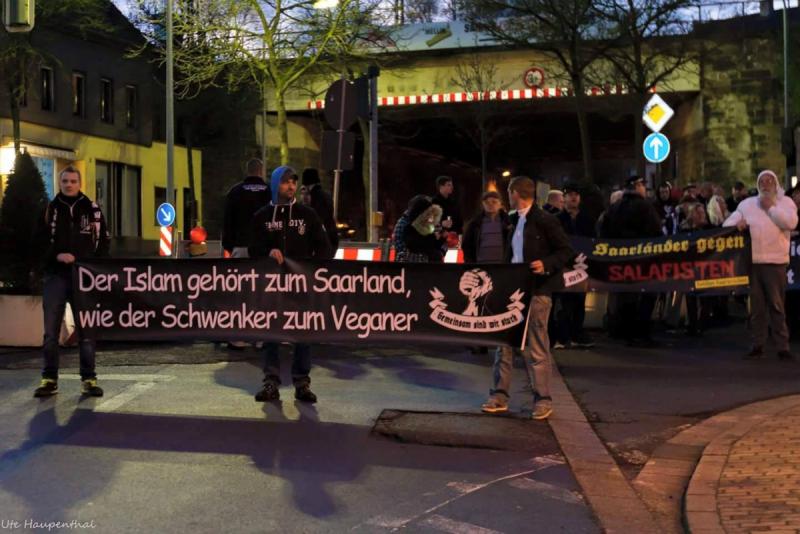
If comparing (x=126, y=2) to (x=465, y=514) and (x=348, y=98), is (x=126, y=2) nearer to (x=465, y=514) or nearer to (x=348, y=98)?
(x=348, y=98)

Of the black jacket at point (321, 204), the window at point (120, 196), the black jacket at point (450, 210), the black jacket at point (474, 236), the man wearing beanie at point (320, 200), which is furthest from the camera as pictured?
the window at point (120, 196)

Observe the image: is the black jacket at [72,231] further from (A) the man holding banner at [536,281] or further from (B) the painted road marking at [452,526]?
(B) the painted road marking at [452,526]

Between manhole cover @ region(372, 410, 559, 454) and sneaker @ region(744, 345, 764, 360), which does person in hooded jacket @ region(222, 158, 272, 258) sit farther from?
sneaker @ region(744, 345, 764, 360)

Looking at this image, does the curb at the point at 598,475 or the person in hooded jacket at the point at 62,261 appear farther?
the person in hooded jacket at the point at 62,261

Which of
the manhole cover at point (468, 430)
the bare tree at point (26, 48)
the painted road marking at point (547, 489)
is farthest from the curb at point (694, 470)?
the bare tree at point (26, 48)

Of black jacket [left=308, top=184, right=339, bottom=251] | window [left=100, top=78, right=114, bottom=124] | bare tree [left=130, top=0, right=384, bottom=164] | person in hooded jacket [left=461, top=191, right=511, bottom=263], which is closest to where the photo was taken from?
person in hooded jacket [left=461, top=191, right=511, bottom=263]

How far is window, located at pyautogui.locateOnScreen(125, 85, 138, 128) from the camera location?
41.9m

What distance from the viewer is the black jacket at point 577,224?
1195cm

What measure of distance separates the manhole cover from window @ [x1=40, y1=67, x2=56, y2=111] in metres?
32.7

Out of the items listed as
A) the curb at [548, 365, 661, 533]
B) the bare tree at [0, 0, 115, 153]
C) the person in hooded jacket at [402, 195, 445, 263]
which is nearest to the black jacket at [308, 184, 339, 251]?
the person in hooded jacket at [402, 195, 445, 263]

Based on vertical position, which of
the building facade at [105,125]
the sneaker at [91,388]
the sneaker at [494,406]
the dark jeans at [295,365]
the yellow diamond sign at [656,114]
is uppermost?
the building facade at [105,125]

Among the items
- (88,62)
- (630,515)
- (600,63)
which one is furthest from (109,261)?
(88,62)

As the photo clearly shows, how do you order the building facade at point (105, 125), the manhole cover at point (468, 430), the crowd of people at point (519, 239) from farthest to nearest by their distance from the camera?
the building facade at point (105, 125), the crowd of people at point (519, 239), the manhole cover at point (468, 430)

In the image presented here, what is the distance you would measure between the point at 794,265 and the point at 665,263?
66.5 inches
